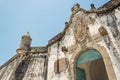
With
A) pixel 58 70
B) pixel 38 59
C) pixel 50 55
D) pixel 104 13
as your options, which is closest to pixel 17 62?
pixel 38 59

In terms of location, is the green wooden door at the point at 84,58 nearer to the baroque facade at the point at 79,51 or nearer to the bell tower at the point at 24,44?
the baroque facade at the point at 79,51

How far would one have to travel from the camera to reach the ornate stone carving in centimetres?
722

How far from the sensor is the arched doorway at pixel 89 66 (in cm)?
668

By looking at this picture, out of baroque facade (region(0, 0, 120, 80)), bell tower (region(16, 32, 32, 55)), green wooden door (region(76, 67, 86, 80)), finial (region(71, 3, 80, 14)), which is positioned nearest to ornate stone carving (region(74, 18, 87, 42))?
baroque facade (region(0, 0, 120, 80))

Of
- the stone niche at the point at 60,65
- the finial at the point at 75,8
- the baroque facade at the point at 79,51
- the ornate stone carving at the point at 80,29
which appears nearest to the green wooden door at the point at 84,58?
the baroque facade at the point at 79,51

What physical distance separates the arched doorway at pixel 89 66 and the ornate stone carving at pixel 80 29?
813 mm

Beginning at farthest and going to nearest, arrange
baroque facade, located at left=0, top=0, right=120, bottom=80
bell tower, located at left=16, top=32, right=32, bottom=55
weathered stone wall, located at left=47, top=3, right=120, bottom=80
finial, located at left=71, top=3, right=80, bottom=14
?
bell tower, located at left=16, top=32, right=32, bottom=55 < finial, located at left=71, top=3, right=80, bottom=14 < baroque facade, located at left=0, top=0, right=120, bottom=80 < weathered stone wall, located at left=47, top=3, right=120, bottom=80

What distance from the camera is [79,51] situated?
7.02 metres

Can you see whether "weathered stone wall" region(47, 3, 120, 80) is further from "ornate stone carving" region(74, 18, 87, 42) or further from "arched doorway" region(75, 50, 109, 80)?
"arched doorway" region(75, 50, 109, 80)

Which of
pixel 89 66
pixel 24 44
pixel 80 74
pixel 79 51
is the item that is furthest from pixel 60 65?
pixel 24 44

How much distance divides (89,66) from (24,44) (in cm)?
444

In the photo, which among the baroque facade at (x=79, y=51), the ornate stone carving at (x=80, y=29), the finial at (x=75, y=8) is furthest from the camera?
the finial at (x=75, y=8)

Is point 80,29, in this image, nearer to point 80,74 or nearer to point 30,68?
point 80,74

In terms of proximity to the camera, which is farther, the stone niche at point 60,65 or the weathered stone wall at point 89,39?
the stone niche at point 60,65
